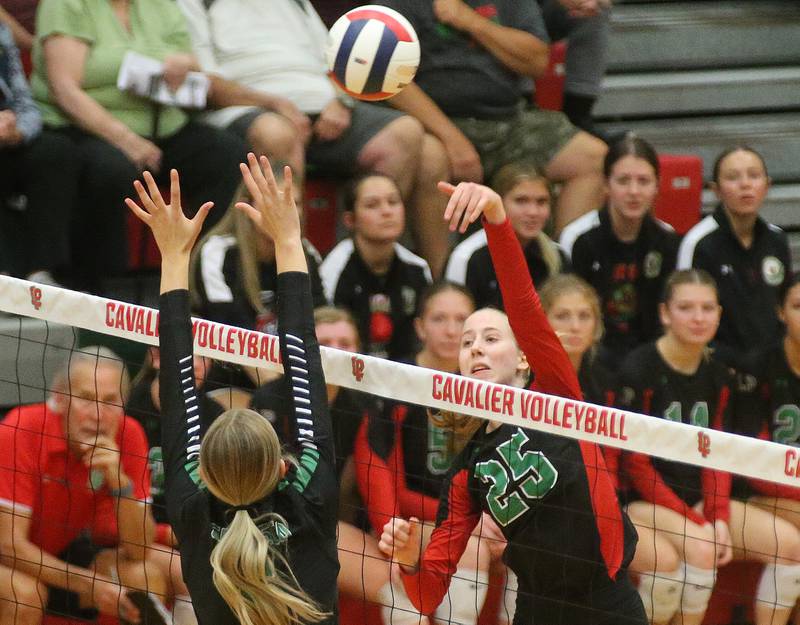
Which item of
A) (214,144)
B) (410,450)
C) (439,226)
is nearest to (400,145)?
(439,226)

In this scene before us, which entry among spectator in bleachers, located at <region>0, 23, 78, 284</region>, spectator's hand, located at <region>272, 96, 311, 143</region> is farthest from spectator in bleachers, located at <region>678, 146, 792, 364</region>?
spectator in bleachers, located at <region>0, 23, 78, 284</region>

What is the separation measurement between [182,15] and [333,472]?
3.46 metres

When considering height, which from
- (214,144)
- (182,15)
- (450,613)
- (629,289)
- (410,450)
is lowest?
(450,613)

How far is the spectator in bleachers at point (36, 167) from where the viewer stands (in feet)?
17.8

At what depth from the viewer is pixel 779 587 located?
507 centimetres

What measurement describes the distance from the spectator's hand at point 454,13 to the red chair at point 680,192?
1.38 m

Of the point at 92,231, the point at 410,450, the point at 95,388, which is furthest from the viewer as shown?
the point at 92,231

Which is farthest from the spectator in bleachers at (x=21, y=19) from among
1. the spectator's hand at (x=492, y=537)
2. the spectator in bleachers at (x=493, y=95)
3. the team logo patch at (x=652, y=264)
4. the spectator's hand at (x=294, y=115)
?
the spectator's hand at (x=492, y=537)

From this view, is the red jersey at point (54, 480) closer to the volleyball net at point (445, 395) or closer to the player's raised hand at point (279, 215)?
the volleyball net at point (445, 395)

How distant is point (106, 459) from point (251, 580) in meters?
1.76

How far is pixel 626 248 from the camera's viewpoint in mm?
6199

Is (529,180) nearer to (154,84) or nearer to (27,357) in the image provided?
(154,84)

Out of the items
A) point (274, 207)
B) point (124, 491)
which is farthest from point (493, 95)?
point (274, 207)

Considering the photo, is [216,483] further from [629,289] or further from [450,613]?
[629,289]
